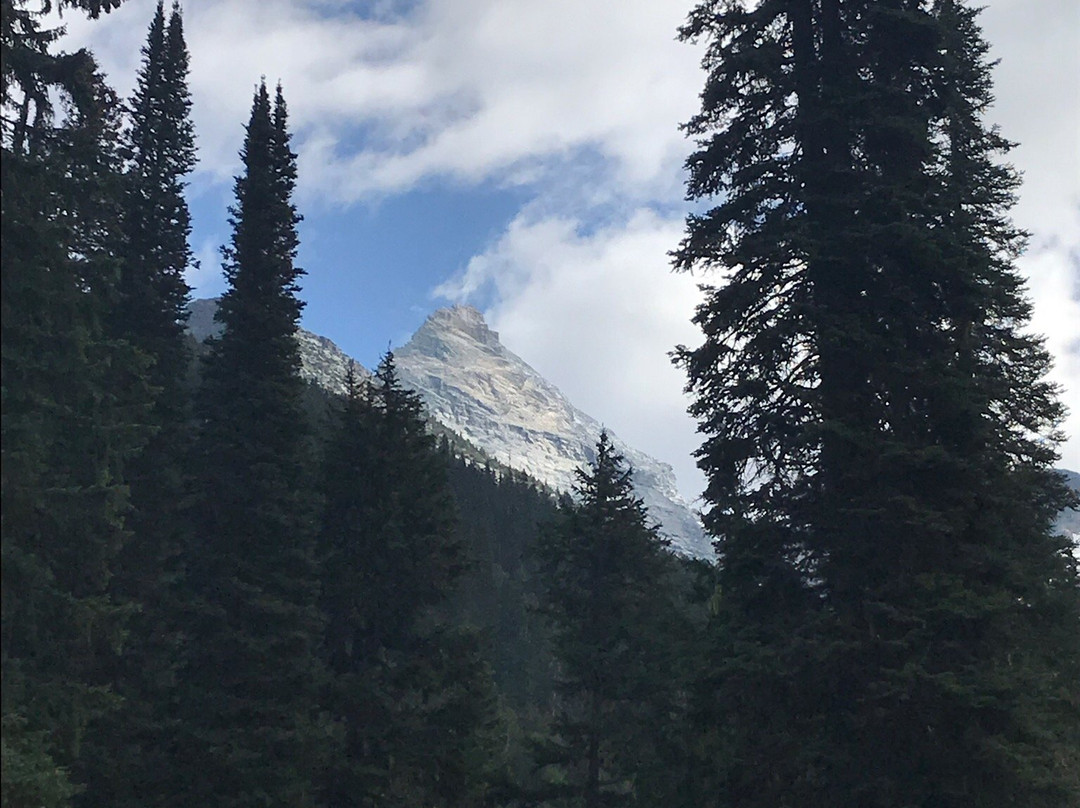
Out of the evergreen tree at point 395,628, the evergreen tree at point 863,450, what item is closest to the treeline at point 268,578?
the evergreen tree at point 395,628

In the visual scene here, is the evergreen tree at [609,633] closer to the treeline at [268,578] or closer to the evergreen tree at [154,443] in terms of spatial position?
the treeline at [268,578]

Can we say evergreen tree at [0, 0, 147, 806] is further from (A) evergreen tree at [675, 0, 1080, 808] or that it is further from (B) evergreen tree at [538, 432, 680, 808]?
(B) evergreen tree at [538, 432, 680, 808]

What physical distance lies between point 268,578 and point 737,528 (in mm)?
14963

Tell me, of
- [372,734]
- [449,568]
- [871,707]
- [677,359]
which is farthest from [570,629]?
[871,707]

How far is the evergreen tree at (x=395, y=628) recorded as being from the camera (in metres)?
23.9

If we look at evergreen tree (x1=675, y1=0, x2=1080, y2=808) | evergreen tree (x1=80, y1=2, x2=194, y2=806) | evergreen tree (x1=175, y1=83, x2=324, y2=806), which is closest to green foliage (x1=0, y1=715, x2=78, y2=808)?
evergreen tree (x1=80, y1=2, x2=194, y2=806)

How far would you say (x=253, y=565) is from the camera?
24.1 metres

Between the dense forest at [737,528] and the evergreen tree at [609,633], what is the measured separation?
2302mm

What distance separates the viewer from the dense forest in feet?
37.9

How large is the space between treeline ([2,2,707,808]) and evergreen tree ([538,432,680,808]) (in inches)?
2.9

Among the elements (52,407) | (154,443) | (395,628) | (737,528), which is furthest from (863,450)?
(154,443)

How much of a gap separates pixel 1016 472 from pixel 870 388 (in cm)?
236

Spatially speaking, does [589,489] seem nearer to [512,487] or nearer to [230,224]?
[230,224]

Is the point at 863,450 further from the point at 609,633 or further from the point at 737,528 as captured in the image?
the point at 609,633
